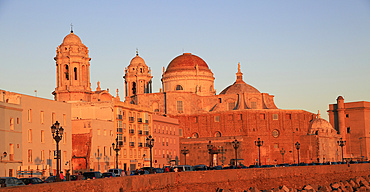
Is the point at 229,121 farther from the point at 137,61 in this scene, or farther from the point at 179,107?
the point at 137,61

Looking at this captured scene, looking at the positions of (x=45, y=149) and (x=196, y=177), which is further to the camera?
(x=45, y=149)

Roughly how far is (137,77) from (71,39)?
27914 mm

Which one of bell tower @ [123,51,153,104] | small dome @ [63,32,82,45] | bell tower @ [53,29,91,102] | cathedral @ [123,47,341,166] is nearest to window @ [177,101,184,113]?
cathedral @ [123,47,341,166]

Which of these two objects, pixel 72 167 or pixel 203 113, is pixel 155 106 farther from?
pixel 72 167

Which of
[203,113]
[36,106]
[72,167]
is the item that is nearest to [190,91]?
[203,113]

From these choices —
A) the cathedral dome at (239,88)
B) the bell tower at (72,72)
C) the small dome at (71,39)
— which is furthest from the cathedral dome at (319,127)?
the small dome at (71,39)

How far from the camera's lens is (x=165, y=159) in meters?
92.4

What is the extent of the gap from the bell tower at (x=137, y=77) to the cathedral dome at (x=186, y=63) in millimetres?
8909

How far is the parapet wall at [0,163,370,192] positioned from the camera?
31672 millimetres

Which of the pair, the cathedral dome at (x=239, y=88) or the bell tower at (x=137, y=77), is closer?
the bell tower at (x=137, y=77)

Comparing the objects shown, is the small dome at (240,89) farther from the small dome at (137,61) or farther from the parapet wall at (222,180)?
the parapet wall at (222,180)

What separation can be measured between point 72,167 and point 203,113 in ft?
154

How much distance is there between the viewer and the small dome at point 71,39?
83.3 m

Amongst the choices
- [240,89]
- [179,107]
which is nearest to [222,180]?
[179,107]
